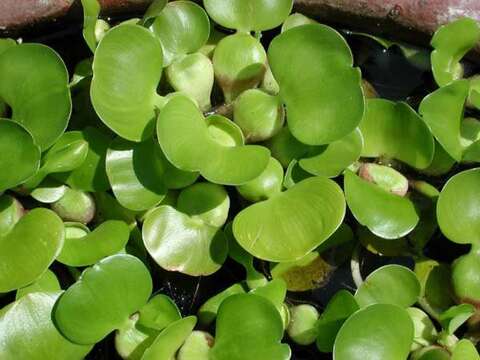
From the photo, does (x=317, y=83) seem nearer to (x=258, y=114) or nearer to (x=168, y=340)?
(x=258, y=114)

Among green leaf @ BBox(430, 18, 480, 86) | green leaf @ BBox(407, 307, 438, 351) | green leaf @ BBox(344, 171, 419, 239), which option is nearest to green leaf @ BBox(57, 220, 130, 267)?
green leaf @ BBox(344, 171, 419, 239)

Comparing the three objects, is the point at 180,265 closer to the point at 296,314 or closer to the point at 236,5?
the point at 296,314

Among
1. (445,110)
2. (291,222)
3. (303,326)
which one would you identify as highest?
(445,110)

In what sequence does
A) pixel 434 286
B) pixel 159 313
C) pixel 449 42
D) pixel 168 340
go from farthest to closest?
pixel 449 42
pixel 434 286
pixel 159 313
pixel 168 340

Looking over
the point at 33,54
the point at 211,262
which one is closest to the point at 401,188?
the point at 211,262

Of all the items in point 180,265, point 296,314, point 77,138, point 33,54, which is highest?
point 33,54

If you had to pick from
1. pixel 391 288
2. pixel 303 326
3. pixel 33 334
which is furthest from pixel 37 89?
pixel 391 288

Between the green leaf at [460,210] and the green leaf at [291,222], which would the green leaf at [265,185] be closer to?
the green leaf at [291,222]
